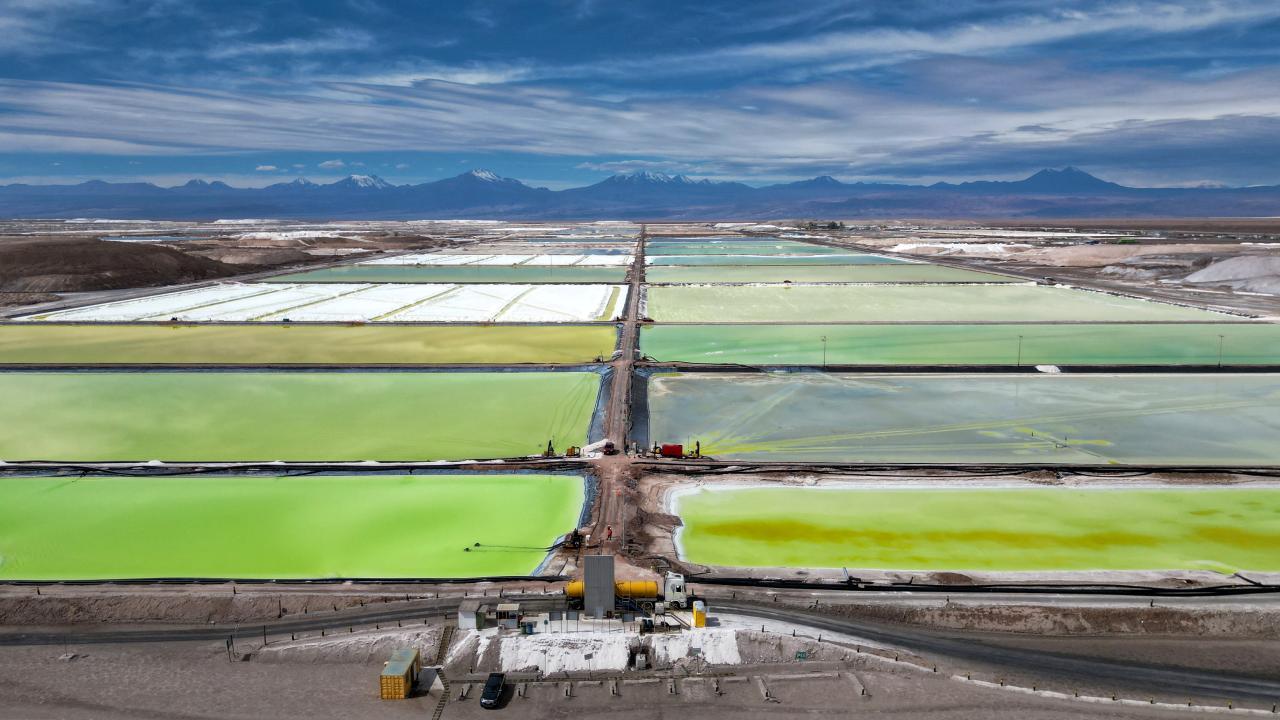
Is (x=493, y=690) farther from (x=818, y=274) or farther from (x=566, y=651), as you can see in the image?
(x=818, y=274)

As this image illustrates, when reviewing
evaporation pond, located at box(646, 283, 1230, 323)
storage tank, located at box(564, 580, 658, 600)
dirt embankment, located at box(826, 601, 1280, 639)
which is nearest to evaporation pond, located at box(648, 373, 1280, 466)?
dirt embankment, located at box(826, 601, 1280, 639)

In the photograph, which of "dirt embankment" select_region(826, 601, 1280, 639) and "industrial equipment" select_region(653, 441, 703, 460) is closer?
"dirt embankment" select_region(826, 601, 1280, 639)

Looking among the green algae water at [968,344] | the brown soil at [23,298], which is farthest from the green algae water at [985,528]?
the brown soil at [23,298]

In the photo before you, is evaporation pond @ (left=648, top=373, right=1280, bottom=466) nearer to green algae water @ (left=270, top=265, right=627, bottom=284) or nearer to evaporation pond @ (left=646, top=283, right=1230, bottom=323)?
evaporation pond @ (left=646, top=283, right=1230, bottom=323)

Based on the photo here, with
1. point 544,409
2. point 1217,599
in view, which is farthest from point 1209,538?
point 544,409

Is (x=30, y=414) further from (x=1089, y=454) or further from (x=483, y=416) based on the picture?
(x=1089, y=454)
